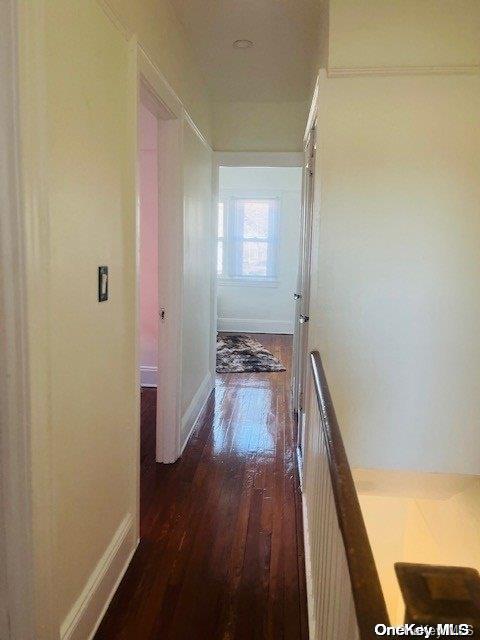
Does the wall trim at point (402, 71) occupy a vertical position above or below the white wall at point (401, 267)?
above

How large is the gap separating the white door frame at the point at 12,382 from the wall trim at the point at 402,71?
5.82ft

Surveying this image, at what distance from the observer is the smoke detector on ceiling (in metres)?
2.93

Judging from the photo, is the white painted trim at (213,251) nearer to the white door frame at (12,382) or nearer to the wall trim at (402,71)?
the wall trim at (402,71)

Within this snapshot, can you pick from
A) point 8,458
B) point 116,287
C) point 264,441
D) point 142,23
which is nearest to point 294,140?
point 142,23

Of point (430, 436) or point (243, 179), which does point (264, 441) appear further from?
point (243, 179)

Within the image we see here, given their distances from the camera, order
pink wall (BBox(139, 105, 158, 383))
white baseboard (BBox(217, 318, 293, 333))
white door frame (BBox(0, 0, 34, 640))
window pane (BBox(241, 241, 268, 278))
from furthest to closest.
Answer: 1. white baseboard (BBox(217, 318, 293, 333))
2. window pane (BBox(241, 241, 268, 278))
3. pink wall (BBox(139, 105, 158, 383))
4. white door frame (BBox(0, 0, 34, 640))

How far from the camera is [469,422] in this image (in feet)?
8.83

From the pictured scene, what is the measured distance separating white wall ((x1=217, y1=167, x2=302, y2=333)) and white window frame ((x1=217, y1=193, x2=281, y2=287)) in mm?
44

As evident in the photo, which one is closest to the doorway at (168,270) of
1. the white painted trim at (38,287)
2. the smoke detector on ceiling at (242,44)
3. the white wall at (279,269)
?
the smoke detector on ceiling at (242,44)

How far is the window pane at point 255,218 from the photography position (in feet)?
23.8

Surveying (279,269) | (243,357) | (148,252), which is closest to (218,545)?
(148,252)

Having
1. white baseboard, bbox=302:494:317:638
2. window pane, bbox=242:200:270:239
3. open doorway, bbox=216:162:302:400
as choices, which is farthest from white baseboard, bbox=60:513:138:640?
window pane, bbox=242:200:270:239

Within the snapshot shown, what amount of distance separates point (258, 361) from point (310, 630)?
4.05 metres

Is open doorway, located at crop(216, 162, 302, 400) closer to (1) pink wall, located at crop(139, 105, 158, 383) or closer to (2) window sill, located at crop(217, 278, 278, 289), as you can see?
(2) window sill, located at crop(217, 278, 278, 289)
